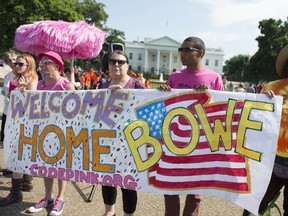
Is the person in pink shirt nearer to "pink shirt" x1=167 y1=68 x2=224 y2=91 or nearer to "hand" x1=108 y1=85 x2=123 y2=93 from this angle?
"pink shirt" x1=167 y1=68 x2=224 y2=91

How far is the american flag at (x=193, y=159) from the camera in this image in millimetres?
2799

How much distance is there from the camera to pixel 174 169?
9.73 feet

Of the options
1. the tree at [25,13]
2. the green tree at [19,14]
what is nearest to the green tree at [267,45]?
the tree at [25,13]

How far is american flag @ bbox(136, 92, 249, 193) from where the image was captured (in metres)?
2.80

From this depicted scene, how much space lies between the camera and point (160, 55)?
101 metres

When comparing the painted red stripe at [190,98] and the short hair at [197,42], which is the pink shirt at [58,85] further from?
the short hair at [197,42]

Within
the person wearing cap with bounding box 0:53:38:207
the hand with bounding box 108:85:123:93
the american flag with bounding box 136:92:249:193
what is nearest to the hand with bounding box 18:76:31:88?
the person wearing cap with bounding box 0:53:38:207

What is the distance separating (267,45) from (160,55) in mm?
53957

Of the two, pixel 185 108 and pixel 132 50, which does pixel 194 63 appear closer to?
pixel 185 108

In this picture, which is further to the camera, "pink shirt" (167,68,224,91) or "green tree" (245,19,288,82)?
"green tree" (245,19,288,82)

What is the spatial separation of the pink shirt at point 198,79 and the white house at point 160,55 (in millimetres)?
95609

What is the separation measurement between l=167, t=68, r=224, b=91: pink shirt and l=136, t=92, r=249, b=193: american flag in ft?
0.71

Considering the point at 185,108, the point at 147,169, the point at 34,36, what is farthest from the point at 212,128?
the point at 34,36

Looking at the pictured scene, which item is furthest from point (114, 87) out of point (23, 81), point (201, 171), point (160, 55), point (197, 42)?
point (160, 55)
